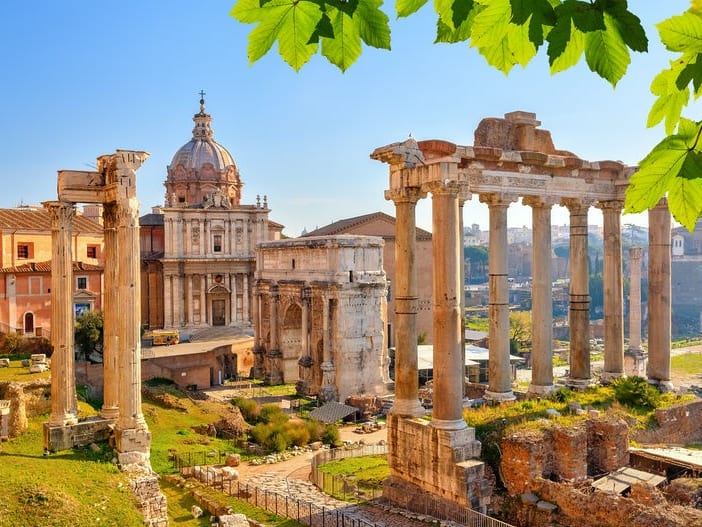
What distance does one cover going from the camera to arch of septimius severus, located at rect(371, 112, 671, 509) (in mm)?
12945

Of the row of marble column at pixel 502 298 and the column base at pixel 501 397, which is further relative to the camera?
the column base at pixel 501 397

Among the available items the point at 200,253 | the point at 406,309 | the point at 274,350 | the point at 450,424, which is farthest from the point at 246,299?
the point at 450,424

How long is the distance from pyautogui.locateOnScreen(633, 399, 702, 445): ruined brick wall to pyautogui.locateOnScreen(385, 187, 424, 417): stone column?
536 centimetres

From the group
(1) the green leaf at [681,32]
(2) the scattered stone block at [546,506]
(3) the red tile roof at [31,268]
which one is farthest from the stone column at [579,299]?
(3) the red tile roof at [31,268]

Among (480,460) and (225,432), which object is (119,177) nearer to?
(480,460)

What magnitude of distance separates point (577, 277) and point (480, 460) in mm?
6145

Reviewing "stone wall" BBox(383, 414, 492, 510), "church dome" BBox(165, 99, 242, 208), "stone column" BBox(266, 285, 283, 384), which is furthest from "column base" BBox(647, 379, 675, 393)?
"church dome" BBox(165, 99, 242, 208)

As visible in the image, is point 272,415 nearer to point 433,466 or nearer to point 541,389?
point 541,389

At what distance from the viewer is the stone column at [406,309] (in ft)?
46.0

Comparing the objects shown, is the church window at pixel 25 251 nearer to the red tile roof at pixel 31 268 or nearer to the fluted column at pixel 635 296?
the red tile roof at pixel 31 268

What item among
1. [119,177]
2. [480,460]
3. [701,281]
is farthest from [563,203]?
[701,281]

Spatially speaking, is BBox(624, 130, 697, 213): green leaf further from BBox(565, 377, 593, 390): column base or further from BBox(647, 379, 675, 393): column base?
BBox(647, 379, 675, 393): column base

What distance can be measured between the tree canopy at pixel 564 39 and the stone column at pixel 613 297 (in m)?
16.1

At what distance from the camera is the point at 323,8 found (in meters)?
2.25
